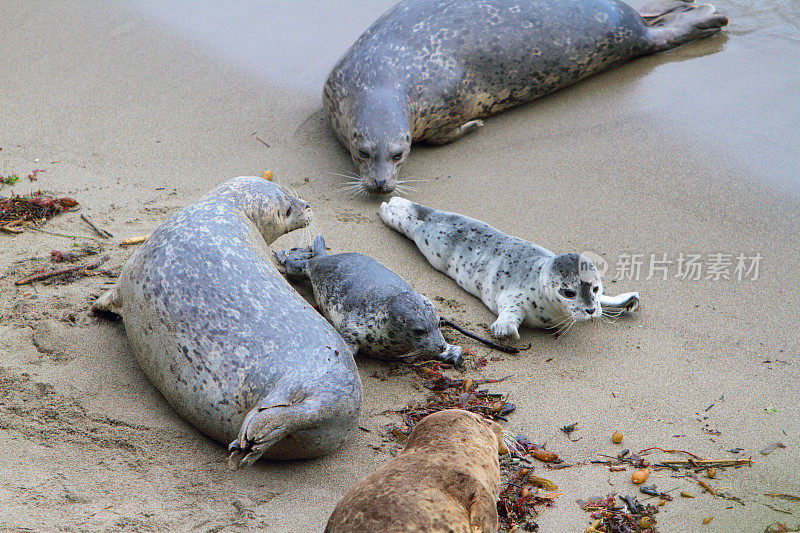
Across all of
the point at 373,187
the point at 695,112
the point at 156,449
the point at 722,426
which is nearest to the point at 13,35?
the point at 373,187

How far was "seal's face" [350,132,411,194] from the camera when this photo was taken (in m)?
5.23

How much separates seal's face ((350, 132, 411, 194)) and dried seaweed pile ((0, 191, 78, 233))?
1.88m

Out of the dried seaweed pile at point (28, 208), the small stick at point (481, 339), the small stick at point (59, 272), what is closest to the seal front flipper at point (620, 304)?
the small stick at point (481, 339)

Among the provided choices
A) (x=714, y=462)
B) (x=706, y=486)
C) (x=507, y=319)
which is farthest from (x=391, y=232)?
(x=706, y=486)

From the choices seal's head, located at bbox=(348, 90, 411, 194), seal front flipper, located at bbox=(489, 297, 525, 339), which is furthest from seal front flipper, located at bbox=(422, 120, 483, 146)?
seal front flipper, located at bbox=(489, 297, 525, 339)

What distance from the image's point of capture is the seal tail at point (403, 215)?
473 cm

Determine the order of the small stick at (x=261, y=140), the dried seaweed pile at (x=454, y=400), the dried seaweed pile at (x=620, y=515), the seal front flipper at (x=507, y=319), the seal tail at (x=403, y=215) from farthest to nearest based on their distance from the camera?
1. the small stick at (x=261, y=140)
2. the seal tail at (x=403, y=215)
3. the seal front flipper at (x=507, y=319)
4. the dried seaweed pile at (x=454, y=400)
5. the dried seaweed pile at (x=620, y=515)

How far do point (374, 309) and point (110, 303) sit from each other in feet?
4.00

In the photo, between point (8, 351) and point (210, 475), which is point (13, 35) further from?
point (210, 475)

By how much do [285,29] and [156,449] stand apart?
490cm

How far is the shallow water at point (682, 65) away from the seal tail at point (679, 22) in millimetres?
96

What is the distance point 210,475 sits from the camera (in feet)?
9.12

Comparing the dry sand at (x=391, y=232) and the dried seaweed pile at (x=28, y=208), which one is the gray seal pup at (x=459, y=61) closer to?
the dry sand at (x=391, y=232)

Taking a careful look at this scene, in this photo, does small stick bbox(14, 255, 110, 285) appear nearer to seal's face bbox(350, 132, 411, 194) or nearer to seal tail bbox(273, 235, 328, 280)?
seal tail bbox(273, 235, 328, 280)
